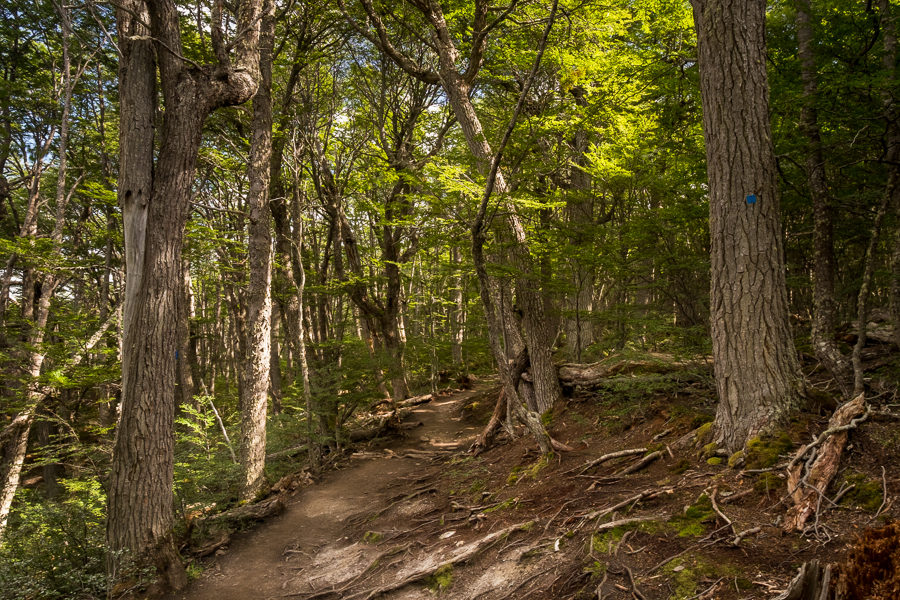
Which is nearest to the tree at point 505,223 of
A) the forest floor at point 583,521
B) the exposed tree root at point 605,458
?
the forest floor at point 583,521

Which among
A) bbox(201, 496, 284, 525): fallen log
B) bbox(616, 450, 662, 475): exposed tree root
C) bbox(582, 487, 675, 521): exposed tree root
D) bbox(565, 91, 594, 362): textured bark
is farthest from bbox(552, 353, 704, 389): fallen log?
bbox(201, 496, 284, 525): fallen log

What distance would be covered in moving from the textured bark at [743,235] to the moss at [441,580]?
276cm

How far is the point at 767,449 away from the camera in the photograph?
3.65 meters

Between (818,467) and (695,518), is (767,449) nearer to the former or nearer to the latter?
(818,467)

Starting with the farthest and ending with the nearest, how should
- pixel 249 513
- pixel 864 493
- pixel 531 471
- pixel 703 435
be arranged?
1. pixel 249 513
2. pixel 531 471
3. pixel 703 435
4. pixel 864 493

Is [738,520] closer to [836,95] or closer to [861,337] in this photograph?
[861,337]

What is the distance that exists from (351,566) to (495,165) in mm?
4928

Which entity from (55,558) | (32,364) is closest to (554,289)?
(55,558)

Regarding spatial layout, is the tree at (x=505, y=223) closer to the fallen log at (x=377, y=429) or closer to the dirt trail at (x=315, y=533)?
the dirt trail at (x=315, y=533)

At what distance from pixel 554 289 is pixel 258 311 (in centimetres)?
525

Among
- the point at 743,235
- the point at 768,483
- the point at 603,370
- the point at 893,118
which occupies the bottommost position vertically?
the point at 768,483

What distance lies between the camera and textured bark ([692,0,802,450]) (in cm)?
392

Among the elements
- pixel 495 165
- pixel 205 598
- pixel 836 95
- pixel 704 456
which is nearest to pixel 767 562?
pixel 704 456

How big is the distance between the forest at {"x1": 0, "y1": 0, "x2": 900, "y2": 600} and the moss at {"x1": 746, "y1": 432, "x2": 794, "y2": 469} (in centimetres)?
5
